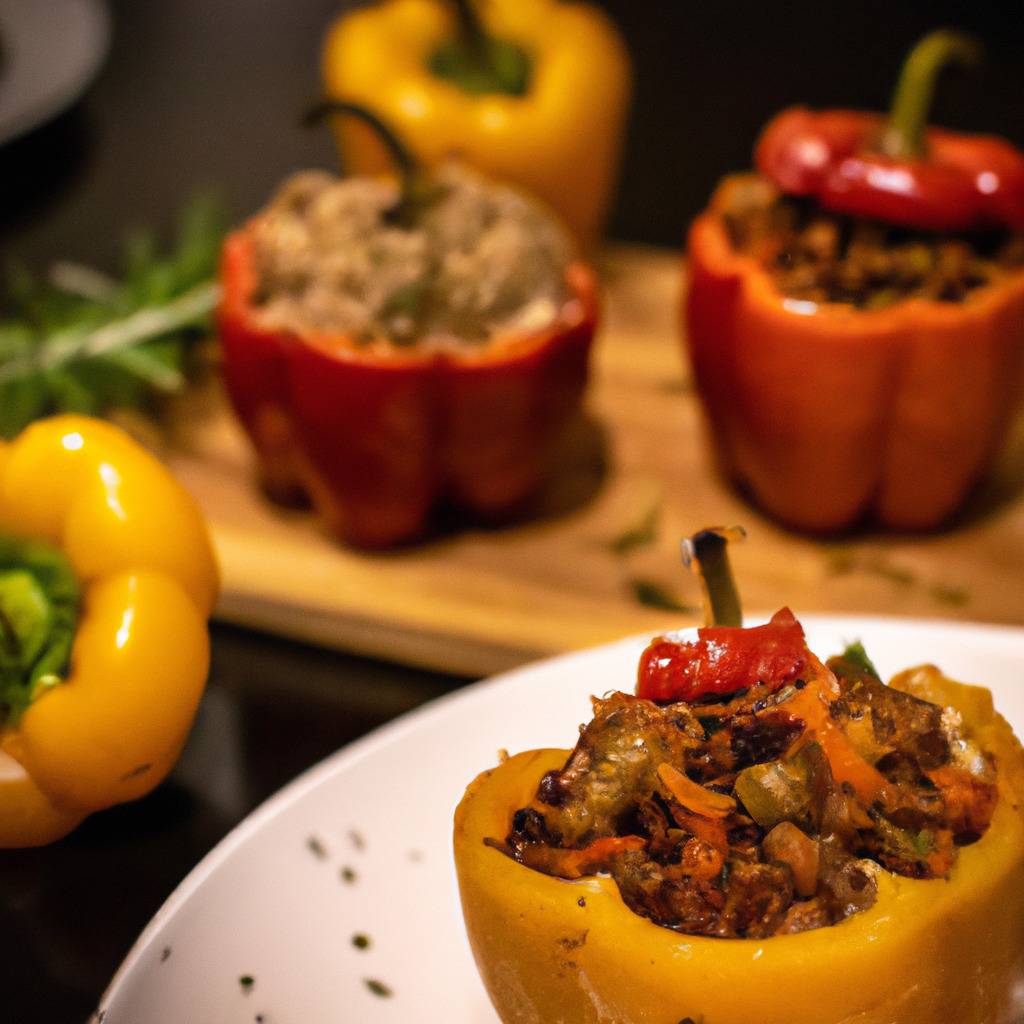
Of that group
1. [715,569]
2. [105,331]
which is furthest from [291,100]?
[715,569]

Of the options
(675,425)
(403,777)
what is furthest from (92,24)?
(403,777)

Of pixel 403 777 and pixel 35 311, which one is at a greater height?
pixel 403 777

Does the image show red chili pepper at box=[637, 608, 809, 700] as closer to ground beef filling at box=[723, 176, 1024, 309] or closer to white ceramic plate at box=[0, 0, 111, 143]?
ground beef filling at box=[723, 176, 1024, 309]

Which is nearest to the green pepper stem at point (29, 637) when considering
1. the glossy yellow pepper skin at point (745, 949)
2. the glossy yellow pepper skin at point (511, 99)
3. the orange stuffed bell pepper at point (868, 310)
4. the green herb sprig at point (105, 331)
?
the glossy yellow pepper skin at point (745, 949)

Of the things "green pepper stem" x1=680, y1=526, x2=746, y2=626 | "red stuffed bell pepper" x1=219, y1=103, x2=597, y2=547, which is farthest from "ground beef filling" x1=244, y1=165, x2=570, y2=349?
"green pepper stem" x1=680, y1=526, x2=746, y2=626

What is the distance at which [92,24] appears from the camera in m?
3.10

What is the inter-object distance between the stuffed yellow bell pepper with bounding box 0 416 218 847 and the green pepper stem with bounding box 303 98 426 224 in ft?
2.20

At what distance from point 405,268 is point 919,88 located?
2.44ft

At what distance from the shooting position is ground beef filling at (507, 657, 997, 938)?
982 mm

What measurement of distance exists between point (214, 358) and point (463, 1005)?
5.05ft

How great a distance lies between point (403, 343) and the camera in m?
1.95

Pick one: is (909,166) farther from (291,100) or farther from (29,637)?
(291,100)

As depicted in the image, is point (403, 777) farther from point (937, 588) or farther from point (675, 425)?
point (675, 425)

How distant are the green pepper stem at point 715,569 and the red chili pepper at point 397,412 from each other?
903 millimetres
